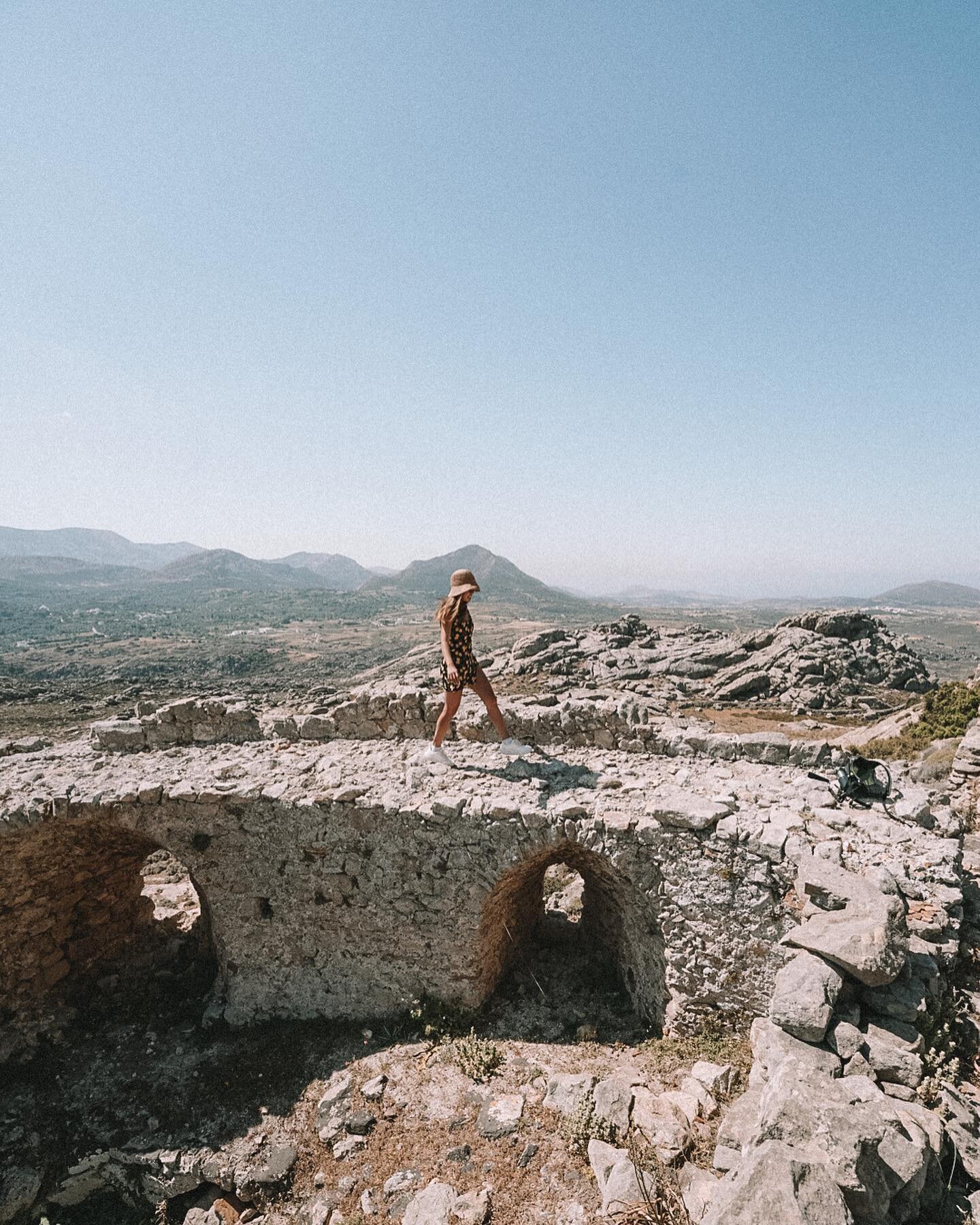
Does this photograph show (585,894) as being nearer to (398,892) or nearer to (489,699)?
(398,892)

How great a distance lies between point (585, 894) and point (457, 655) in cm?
526

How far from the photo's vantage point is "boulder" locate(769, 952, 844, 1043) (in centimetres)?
507

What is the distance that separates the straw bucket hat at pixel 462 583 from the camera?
8.23 metres

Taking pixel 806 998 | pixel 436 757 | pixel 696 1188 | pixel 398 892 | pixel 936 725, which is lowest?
pixel 936 725

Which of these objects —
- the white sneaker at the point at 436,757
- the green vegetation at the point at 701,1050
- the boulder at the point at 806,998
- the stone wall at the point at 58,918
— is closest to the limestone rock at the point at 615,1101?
the green vegetation at the point at 701,1050

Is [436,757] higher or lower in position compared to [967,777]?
higher

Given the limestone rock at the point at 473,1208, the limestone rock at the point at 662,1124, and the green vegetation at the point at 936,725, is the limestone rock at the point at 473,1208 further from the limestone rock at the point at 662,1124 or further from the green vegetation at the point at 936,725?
the green vegetation at the point at 936,725

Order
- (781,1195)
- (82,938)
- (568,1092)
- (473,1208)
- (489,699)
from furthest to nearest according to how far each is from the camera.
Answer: (82,938) → (489,699) → (568,1092) → (473,1208) → (781,1195)

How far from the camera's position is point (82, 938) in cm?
1077

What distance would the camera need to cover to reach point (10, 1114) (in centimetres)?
855

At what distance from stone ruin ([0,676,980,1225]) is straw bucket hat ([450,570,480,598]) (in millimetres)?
2745

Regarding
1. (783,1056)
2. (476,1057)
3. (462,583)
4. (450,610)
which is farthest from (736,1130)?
(462,583)

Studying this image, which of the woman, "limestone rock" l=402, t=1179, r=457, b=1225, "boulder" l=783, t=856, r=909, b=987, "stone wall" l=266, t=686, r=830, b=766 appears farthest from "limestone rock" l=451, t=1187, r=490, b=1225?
"stone wall" l=266, t=686, r=830, b=766

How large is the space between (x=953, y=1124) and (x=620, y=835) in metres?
3.59
